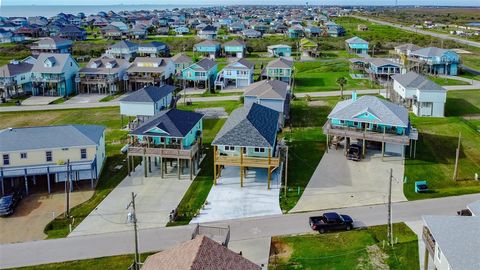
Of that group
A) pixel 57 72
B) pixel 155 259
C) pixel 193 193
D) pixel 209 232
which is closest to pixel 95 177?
pixel 193 193

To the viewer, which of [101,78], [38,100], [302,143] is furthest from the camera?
[101,78]

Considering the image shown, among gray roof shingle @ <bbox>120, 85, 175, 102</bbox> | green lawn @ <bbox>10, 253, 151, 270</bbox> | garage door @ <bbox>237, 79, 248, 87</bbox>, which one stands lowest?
green lawn @ <bbox>10, 253, 151, 270</bbox>

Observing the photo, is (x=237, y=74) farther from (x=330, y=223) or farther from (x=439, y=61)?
(x=330, y=223)

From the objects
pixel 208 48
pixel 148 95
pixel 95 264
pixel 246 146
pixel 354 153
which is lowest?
pixel 95 264

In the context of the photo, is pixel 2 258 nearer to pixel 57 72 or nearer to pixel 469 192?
pixel 469 192

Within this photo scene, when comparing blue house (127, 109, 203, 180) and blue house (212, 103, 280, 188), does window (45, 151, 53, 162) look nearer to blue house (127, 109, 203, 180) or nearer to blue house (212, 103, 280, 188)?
blue house (127, 109, 203, 180)

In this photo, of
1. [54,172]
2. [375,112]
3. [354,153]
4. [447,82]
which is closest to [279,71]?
[447,82]

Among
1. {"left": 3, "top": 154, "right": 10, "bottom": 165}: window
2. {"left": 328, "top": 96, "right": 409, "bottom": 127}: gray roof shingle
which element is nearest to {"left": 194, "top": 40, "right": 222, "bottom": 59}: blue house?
{"left": 328, "top": 96, "right": 409, "bottom": 127}: gray roof shingle

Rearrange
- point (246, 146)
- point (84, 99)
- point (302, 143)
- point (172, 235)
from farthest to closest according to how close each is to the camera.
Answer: point (84, 99), point (302, 143), point (246, 146), point (172, 235)
